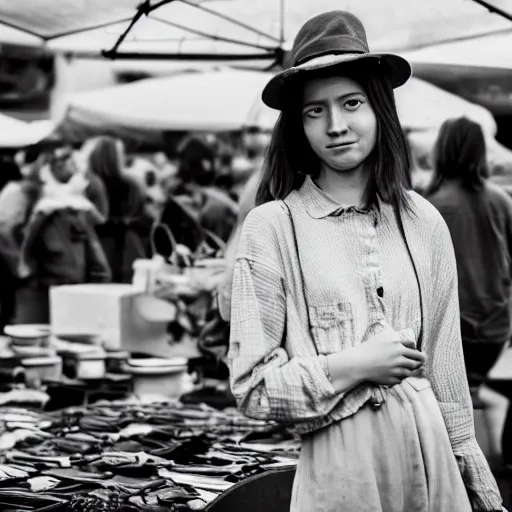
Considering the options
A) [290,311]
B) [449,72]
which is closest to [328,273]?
[290,311]

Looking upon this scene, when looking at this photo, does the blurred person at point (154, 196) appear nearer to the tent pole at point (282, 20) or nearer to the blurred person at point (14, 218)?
the blurred person at point (14, 218)

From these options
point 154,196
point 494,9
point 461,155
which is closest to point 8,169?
point 154,196

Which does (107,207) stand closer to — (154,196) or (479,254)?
(154,196)

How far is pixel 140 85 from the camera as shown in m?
5.29

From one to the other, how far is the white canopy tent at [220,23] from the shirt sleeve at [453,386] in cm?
324

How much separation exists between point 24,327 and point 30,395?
1.34ft

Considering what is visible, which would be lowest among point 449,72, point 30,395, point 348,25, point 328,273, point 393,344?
point 30,395

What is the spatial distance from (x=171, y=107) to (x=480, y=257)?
206 cm

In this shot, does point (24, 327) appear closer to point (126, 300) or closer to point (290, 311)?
point (126, 300)

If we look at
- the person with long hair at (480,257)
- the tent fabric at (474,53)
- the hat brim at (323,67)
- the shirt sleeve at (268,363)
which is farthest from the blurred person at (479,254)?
the shirt sleeve at (268,363)

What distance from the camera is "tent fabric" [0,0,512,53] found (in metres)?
4.82

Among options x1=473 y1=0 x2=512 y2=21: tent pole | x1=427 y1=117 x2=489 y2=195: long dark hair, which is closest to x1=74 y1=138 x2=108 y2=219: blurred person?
x1=427 y1=117 x2=489 y2=195: long dark hair

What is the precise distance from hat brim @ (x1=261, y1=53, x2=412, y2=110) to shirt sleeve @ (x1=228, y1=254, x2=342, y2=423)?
379 millimetres

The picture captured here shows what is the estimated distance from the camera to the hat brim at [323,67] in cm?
171
